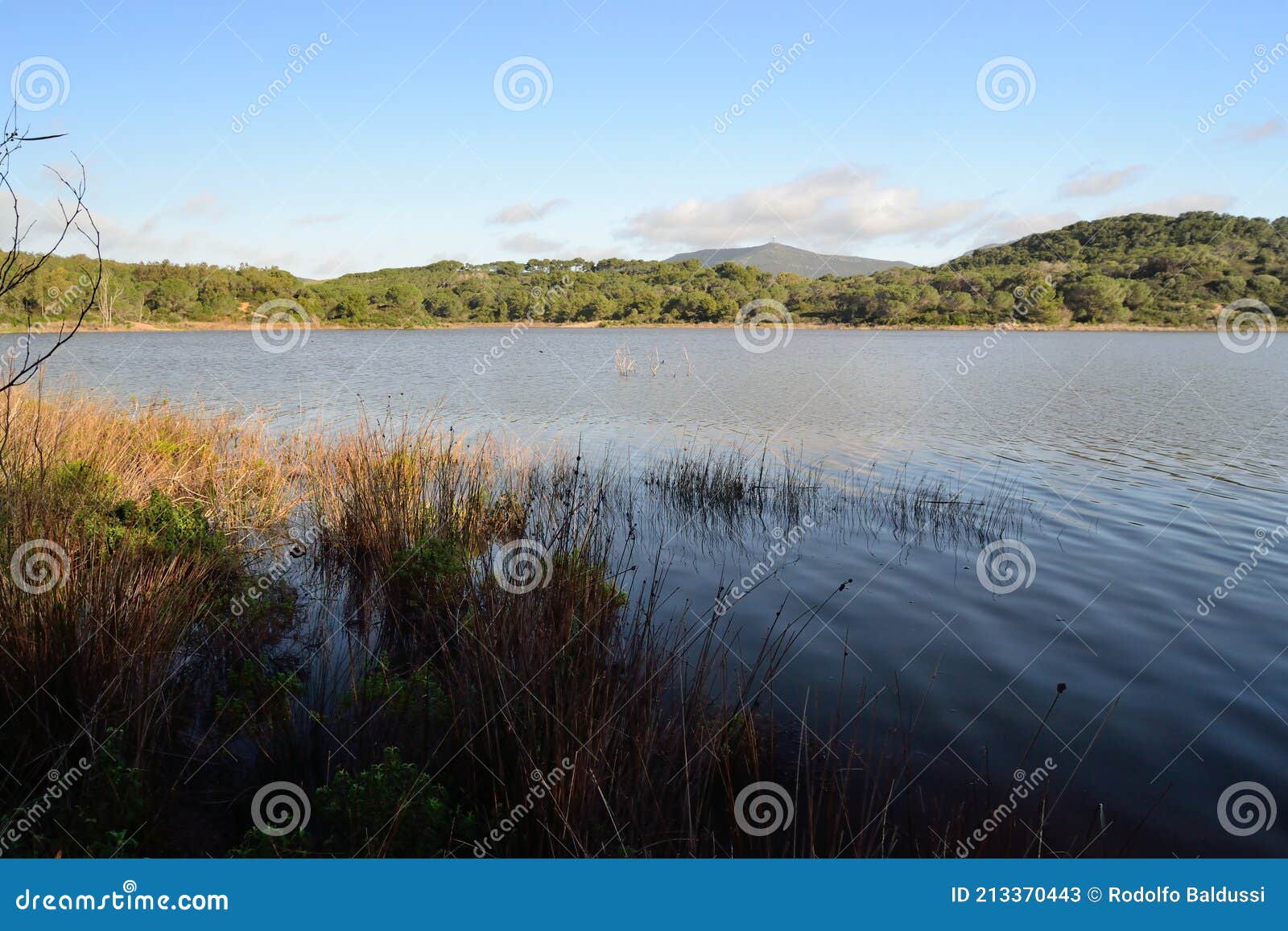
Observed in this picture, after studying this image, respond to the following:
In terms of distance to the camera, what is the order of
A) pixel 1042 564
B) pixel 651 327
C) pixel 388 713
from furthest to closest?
1. pixel 651 327
2. pixel 1042 564
3. pixel 388 713

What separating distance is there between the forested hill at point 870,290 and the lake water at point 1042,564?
40.4 metres

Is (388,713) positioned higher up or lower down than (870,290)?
lower down

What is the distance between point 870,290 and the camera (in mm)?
82375

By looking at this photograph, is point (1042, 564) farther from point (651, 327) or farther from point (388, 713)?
point (651, 327)

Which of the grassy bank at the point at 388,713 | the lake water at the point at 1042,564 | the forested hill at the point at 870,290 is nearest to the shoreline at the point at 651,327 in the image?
the forested hill at the point at 870,290

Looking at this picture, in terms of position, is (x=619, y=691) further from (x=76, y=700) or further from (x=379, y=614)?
(x=379, y=614)

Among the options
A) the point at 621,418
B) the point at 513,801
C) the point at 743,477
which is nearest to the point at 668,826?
the point at 513,801

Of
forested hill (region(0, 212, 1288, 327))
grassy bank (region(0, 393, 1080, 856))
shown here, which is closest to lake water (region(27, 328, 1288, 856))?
grassy bank (region(0, 393, 1080, 856))

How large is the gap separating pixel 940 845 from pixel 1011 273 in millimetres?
82099

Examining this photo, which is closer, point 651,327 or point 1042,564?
point 1042,564

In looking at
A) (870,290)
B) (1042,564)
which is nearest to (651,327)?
(870,290)

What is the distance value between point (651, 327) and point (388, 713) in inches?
3152

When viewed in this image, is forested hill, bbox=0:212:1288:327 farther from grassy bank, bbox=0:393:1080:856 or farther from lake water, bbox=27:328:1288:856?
grassy bank, bbox=0:393:1080:856

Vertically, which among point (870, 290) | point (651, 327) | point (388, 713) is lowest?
point (388, 713)
